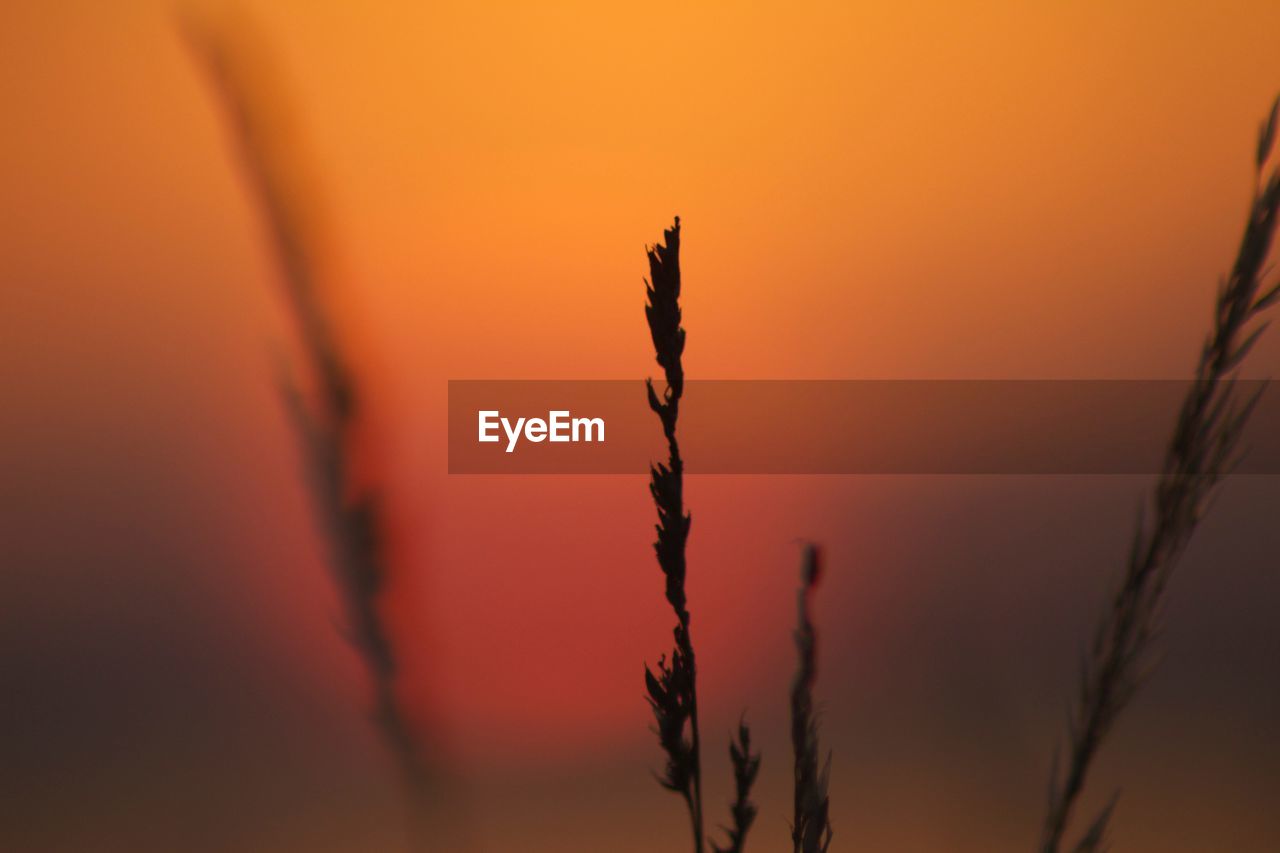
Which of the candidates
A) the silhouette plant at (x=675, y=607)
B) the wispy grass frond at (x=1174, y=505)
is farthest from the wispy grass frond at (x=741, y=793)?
the wispy grass frond at (x=1174, y=505)

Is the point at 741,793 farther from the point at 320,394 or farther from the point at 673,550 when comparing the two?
the point at 320,394

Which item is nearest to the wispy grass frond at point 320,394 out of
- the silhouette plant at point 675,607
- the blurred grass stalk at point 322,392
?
the blurred grass stalk at point 322,392

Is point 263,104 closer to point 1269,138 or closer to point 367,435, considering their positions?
point 367,435

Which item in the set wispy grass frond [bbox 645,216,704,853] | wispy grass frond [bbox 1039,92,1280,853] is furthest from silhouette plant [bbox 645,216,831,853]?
wispy grass frond [bbox 1039,92,1280,853]

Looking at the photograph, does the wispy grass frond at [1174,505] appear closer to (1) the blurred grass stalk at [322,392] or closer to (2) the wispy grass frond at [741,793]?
(2) the wispy grass frond at [741,793]

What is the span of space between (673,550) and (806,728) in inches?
3.7

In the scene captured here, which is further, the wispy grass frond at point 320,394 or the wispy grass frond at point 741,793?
the wispy grass frond at point 320,394

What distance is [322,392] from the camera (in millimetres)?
480

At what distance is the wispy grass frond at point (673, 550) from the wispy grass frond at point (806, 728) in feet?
0.14

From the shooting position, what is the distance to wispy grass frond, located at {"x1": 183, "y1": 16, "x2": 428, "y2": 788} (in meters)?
0.46

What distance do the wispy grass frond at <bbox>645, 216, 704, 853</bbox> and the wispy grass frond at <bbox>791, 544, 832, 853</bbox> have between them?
4 cm

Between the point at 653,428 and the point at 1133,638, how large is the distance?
648 millimetres

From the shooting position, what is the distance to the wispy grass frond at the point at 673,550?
13.2 inches

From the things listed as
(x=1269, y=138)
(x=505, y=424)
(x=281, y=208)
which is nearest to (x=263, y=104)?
(x=281, y=208)
